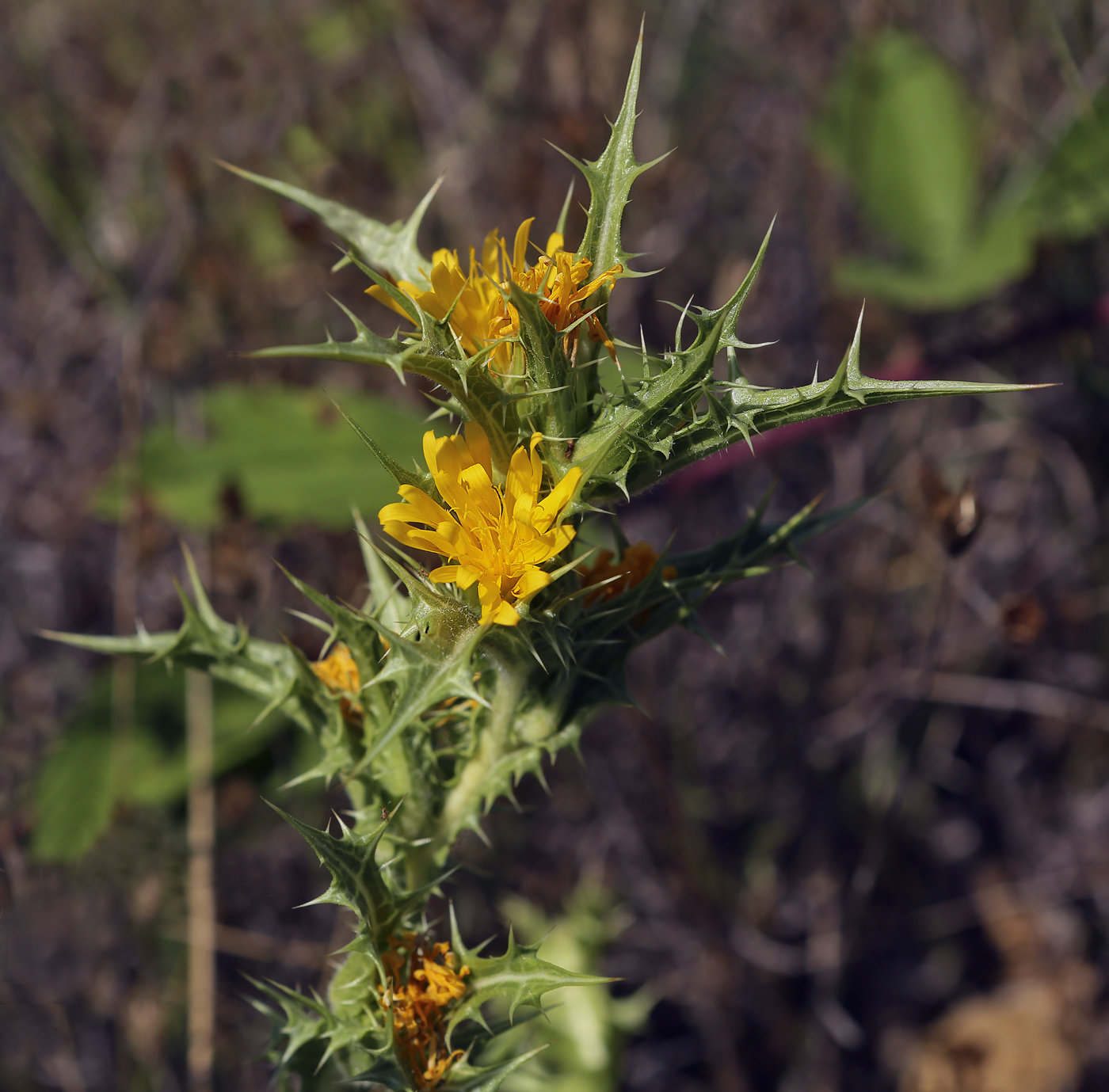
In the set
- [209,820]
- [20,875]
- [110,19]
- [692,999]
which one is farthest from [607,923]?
[110,19]

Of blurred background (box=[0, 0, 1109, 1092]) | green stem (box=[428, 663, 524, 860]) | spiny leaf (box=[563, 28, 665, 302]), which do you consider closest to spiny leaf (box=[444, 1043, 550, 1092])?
green stem (box=[428, 663, 524, 860])

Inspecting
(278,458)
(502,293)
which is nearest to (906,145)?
(278,458)

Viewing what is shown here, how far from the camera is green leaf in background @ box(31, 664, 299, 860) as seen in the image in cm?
273

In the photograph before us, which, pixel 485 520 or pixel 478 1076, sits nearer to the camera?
pixel 485 520

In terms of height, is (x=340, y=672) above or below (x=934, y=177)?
above

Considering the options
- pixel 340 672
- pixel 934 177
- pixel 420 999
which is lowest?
pixel 420 999

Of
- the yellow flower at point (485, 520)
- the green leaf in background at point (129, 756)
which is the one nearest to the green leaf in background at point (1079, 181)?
the yellow flower at point (485, 520)

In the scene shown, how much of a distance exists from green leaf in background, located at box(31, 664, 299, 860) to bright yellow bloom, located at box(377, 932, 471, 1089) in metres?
1.36

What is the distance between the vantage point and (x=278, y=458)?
10.1 ft

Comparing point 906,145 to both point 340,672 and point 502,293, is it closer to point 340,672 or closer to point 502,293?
point 502,293

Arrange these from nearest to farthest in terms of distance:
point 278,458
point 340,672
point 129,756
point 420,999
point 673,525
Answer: point 420,999 → point 340,672 → point 129,756 → point 278,458 → point 673,525

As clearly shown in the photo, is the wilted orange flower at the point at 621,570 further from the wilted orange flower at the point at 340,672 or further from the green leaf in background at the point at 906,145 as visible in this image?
the green leaf in background at the point at 906,145

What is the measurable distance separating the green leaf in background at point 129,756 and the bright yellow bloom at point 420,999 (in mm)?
1360

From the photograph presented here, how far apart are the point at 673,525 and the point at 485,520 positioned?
2.61m
